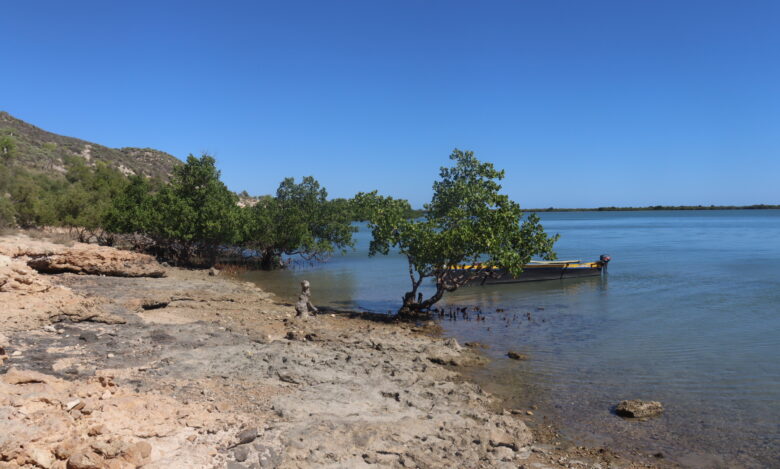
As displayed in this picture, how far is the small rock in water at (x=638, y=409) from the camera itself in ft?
35.1

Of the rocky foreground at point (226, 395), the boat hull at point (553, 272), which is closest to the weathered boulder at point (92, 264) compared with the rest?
the rocky foreground at point (226, 395)

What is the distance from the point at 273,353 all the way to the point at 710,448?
30.1 ft

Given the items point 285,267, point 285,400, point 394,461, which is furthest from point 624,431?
point 285,267

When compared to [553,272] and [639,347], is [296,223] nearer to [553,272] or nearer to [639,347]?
[553,272]

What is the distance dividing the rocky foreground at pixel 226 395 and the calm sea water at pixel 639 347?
1.47 metres

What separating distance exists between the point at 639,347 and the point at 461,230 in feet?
22.8

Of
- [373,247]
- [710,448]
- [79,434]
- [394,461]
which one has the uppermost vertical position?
[373,247]

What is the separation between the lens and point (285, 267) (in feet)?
127

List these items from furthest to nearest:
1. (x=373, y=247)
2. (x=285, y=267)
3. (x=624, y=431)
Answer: (x=285, y=267), (x=373, y=247), (x=624, y=431)

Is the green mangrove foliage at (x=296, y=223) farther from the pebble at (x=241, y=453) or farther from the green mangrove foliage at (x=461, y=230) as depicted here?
the pebble at (x=241, y=453)

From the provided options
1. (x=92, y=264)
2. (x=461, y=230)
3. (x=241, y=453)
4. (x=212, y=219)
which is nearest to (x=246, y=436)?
(x=241, y=453)

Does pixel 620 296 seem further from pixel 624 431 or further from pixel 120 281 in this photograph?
pixel 120 281

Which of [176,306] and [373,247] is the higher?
[373,247]

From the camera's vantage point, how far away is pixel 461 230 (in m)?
18.4
